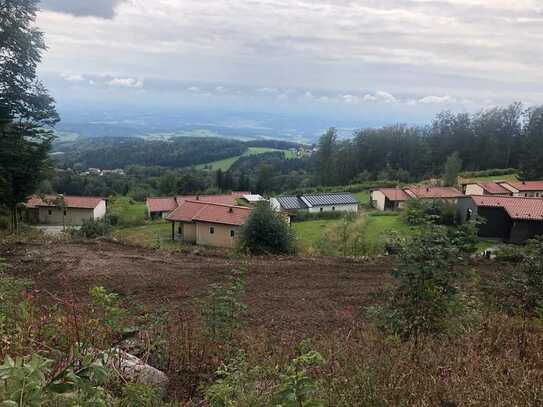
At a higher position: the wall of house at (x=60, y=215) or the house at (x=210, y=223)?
the house at (x=210, y=223)

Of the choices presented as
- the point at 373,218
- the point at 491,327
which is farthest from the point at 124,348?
the point at 373,218

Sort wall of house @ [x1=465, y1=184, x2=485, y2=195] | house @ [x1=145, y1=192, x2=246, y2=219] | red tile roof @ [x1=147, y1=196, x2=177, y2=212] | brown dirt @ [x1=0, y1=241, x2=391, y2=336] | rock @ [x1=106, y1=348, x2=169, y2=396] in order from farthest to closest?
red tile roof @ [x1=147, y1=196, x2=177, y2=212]
house @ [x1=145, y1=192, x2=246, y2=219]
wall of house @ [x1=465, y1=184, x2=485, y2=195]
brown dirt @ [x1=0, y1=241, x2=391, y2=336]
rock @ [x1=106, y1=348, x2=169, y2=396]

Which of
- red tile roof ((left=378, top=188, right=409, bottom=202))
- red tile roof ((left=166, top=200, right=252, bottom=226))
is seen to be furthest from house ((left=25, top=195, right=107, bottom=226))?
red tile roof ((left=378, top=188, right=409, bottom=202))

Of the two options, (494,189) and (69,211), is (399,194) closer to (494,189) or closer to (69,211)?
(494,189)

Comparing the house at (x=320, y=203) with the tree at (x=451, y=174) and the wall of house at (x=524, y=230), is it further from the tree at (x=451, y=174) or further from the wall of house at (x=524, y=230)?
the wall of house at (x=524, y=230)

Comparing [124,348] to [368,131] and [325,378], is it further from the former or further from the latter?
[368,131]

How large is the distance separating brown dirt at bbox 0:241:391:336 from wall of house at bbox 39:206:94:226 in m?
34.3

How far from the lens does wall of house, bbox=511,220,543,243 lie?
921 inches

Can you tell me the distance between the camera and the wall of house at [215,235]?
25619 millimetres

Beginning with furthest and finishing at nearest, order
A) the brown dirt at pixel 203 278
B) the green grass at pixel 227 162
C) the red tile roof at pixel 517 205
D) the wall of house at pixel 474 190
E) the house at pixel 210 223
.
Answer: the green grass at pixel 227 162 < the wall of house at pixel 474 190 < the house at pixel 210 223 < the red tile roof at pixel 517 205 < the brown dirt at pixel 203 278

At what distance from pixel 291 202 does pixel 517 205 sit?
2431cm

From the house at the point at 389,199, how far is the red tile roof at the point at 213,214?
19276 mm

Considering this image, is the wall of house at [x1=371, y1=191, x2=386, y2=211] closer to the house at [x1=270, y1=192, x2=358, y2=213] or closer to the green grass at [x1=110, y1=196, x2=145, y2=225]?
the house at [x1=270, y1=192, x2=358, y2=213]

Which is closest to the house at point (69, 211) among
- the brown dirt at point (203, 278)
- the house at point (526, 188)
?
the brown dirt at point (203, 278)
